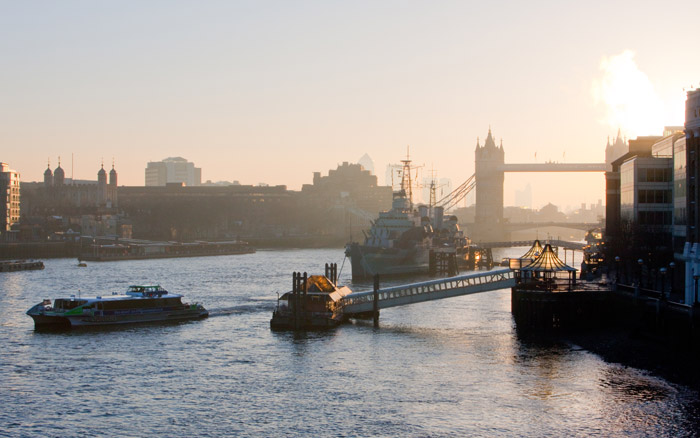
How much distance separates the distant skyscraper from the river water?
96025mm

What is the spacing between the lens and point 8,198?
470ft

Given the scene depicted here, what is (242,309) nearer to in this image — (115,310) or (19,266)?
(115,310)

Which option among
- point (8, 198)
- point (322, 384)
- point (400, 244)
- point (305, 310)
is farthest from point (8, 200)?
point (322, 384)

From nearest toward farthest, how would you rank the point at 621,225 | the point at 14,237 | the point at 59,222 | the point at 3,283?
the point at 621,225, the point at 3,283, the point at 14,237, the point at 59,222

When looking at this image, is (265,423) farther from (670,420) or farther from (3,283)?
(3,283)

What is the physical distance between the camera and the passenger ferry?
46.8m

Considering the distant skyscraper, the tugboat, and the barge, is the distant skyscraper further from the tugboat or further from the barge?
the tugboat

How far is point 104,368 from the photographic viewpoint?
36.4 metres

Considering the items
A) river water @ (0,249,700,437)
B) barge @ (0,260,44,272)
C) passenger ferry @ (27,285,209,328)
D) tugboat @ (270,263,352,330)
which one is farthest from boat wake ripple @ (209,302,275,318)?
barge @ (0,260,44,272)

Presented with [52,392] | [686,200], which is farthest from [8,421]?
[686,200]

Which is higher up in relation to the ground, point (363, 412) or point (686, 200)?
point (686, 200)

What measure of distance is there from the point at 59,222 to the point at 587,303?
13036cm

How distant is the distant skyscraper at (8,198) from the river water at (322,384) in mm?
96025

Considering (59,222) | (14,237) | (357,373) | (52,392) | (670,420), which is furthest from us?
(59,222)
